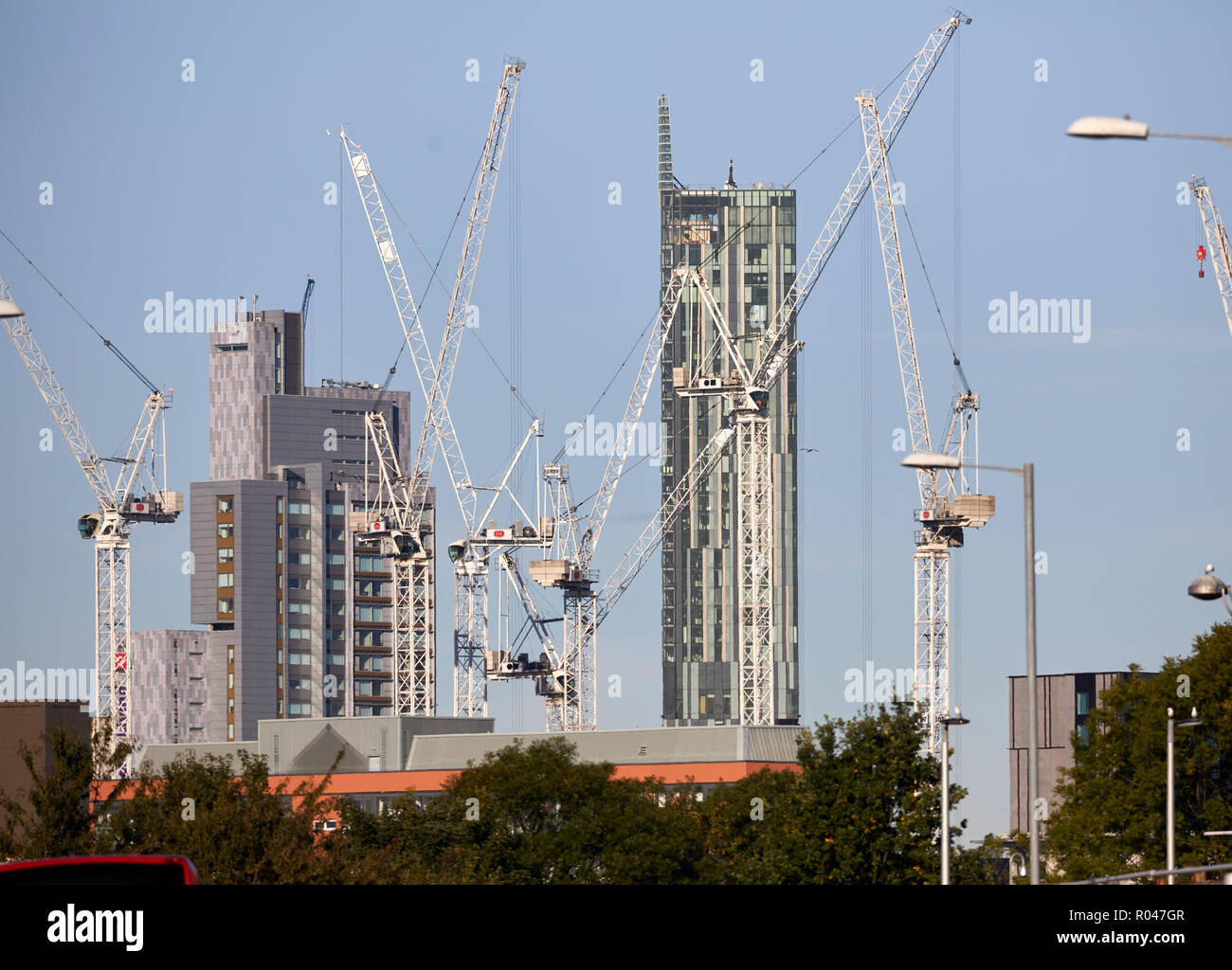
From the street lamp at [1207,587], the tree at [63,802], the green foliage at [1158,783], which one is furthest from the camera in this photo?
the green foliage at [1158,783]

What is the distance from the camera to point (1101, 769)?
313ft

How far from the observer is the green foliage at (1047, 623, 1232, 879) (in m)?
89.4

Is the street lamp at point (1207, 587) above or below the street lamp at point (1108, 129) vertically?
below

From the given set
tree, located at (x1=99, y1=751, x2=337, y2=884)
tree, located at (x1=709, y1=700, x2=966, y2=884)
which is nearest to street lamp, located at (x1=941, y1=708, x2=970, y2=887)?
tree, located at (x1=709, y1=700, x2=966, y2=884)

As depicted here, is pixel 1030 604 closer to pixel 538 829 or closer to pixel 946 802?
pixel 946 802

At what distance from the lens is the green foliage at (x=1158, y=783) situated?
8944cm

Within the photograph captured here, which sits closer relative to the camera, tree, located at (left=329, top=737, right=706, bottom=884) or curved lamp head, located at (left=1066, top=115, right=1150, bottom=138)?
curved lamp head, located at (left=1066, top=115, right=1150, bottom=138)

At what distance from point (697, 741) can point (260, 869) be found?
102795 millimetres

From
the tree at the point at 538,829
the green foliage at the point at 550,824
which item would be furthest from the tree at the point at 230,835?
the tree at the point at 538,829

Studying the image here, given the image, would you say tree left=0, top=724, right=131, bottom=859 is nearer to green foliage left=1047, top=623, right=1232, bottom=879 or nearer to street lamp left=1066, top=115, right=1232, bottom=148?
green foliage left=1047, top=623, right=1232, bottom=879

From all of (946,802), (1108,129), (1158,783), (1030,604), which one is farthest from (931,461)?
(1158,783)

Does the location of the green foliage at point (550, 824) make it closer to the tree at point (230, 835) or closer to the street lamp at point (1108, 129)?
the tree at point (230, 835)

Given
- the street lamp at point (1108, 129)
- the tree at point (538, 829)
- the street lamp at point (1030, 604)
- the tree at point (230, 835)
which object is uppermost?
the street lamp at point (1108, 129)
